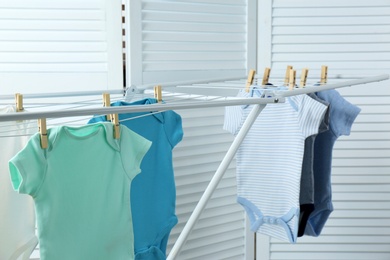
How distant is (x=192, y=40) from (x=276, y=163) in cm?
67

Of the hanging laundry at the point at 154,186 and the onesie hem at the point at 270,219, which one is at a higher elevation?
the hanging laundry at the point at 154,186

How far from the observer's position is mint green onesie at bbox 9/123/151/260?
1632 millimetres

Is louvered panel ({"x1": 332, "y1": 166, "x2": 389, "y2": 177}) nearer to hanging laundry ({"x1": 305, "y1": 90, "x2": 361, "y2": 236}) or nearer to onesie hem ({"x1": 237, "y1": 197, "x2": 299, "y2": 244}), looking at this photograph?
hanging laundry ({"x1": 305, "y1": 90, "x2": 361, "y2": 236})

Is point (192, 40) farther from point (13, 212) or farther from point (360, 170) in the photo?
point (13, 212)

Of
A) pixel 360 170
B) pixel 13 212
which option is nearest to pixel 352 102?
pixel 360 170

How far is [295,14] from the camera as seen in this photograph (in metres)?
2.92

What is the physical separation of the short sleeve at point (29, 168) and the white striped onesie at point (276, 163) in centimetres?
88

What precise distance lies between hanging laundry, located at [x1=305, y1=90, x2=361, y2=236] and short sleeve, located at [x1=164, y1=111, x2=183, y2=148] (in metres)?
0.53

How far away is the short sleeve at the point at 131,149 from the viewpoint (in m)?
1.81

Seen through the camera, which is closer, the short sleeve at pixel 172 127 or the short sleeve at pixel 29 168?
the short sleeve at pixel 29 168

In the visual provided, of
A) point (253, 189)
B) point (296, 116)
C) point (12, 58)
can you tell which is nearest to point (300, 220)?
point (253, 189)

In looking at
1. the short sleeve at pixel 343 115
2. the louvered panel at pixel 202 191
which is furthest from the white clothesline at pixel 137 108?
the louvered panel at pixel 202 191

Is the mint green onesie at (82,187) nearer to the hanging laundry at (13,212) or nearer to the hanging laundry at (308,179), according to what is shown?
the hanging laundry at (13,212)

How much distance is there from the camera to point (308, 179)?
2.36 m
